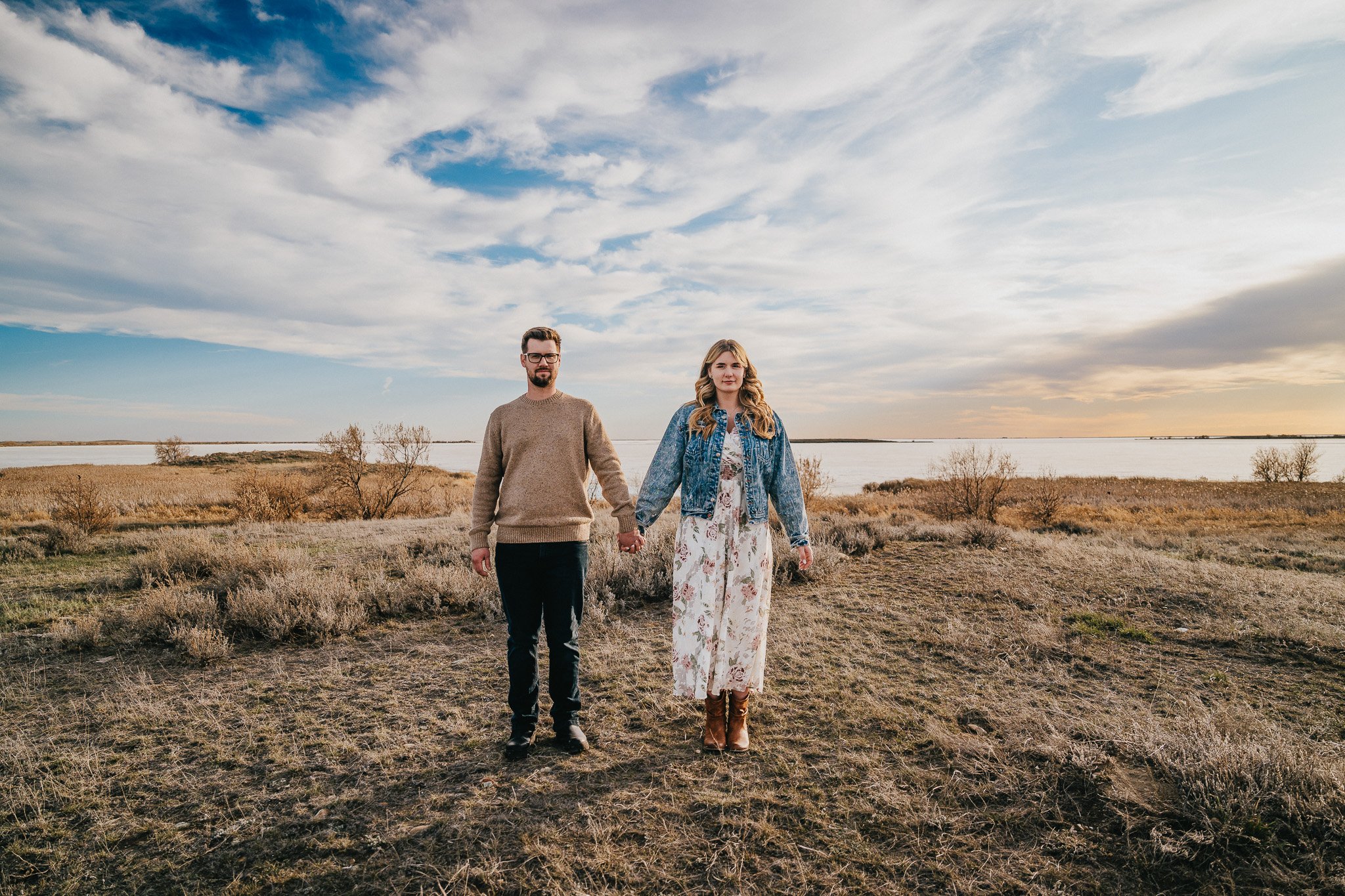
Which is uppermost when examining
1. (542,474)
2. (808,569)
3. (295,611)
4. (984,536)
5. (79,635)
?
(542,474)

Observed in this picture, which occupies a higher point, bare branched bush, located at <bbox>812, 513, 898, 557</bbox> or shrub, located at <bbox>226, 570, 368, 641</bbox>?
bare branched bush, located at <bbox>812, 513, 898, 557</bbox>

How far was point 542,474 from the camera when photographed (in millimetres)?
3209

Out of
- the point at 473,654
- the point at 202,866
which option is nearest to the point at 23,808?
the point at 202,866

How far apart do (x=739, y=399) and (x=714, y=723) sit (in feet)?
6.29

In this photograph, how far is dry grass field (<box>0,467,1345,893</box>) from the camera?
2426 mm

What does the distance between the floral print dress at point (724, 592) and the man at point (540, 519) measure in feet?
1.35

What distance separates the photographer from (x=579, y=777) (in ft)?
10.1

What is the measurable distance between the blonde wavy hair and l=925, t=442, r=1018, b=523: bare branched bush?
46.6ft

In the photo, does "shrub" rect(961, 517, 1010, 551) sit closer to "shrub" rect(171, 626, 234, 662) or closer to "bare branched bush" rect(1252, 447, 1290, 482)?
"shrub" rect(171, 626, 234, 662)

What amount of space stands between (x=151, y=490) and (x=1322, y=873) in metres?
30.4

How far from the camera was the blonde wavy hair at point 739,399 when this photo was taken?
332 cm

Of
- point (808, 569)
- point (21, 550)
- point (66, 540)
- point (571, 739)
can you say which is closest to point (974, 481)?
point (808, 569)

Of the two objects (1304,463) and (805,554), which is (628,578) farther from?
(1304,463)

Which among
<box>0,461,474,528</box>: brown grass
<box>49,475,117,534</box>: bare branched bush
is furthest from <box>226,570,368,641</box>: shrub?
<box>0,461,474,528</box>: brown grass
